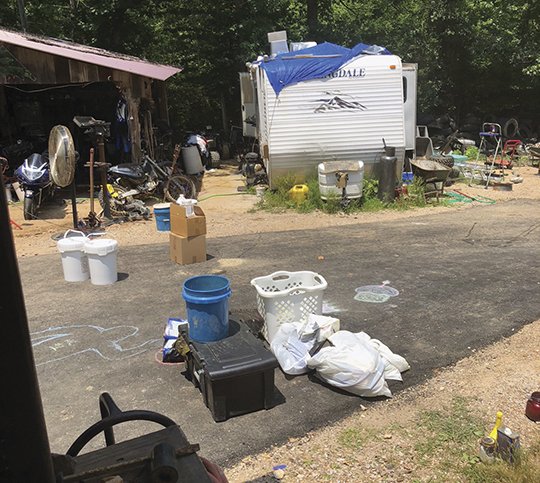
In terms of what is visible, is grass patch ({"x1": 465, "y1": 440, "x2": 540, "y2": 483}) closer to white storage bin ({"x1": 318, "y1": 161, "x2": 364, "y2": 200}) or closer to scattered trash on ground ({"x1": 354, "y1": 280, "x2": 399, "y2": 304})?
scattered trash on ground ({"x1": 354, "y1": 280, "x2": 399, "y2": 304})

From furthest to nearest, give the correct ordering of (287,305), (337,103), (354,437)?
(337,103) < (287,305) < (354,437)

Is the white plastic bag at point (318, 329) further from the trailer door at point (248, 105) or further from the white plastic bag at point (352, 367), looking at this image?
the trailer door at point (248, 105)

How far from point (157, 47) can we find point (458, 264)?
714 inches

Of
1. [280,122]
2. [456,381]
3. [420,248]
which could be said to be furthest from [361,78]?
[456,381]

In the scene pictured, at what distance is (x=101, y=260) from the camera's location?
6402 mm

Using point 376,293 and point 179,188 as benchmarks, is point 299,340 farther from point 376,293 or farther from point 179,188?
point 179,188

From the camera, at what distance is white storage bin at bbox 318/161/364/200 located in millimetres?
10141

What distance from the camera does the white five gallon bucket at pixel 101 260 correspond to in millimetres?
6344

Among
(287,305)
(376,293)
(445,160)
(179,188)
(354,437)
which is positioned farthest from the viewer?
(445,160)

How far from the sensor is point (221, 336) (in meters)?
4.10

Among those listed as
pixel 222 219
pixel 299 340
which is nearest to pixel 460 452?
Answer: pixel 299 340

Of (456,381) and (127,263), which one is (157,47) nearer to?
(127,263)

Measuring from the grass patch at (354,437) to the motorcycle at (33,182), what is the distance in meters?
8.57

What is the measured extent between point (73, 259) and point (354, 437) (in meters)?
4.47
